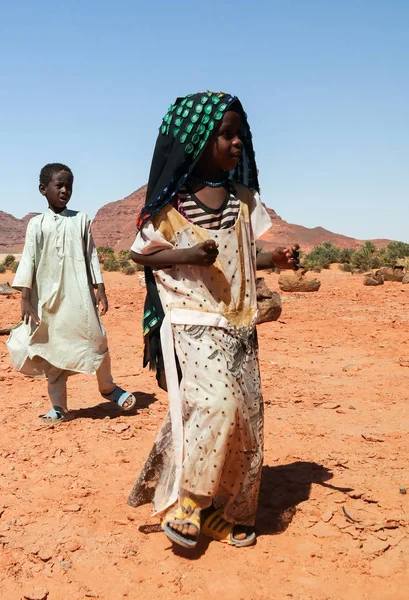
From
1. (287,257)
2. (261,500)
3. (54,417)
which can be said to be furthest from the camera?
(54,417)

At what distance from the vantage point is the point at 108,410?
624 cm

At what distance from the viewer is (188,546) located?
3.33m

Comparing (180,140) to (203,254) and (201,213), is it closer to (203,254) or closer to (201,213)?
(201,213)

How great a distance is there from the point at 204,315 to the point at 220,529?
1.13 meters

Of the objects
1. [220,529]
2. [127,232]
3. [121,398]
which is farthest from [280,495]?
[127,232]

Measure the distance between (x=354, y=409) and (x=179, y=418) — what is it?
301 cm

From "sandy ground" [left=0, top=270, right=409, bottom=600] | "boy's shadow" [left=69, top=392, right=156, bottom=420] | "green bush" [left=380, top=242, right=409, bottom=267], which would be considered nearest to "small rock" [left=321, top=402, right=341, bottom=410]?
"sandy ground" [left=0, top=270, right=409, bottom=600]

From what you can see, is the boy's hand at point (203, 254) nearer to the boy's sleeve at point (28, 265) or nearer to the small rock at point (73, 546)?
the small rock at point (73, 546)

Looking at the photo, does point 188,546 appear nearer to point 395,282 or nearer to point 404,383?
point 404,383

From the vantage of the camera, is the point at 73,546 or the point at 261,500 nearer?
the point at 73,546

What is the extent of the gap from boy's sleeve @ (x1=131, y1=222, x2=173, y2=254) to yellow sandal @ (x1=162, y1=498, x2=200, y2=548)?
1235 mm

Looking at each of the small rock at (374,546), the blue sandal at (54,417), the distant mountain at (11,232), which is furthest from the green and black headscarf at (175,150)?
the distant mountain at (11,232)

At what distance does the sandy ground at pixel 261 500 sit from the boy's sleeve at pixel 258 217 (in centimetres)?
158

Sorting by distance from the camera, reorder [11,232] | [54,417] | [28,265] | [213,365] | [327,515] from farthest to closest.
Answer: [11,232] → [54,417] → [28,265] → [327,515] → [213,365]
